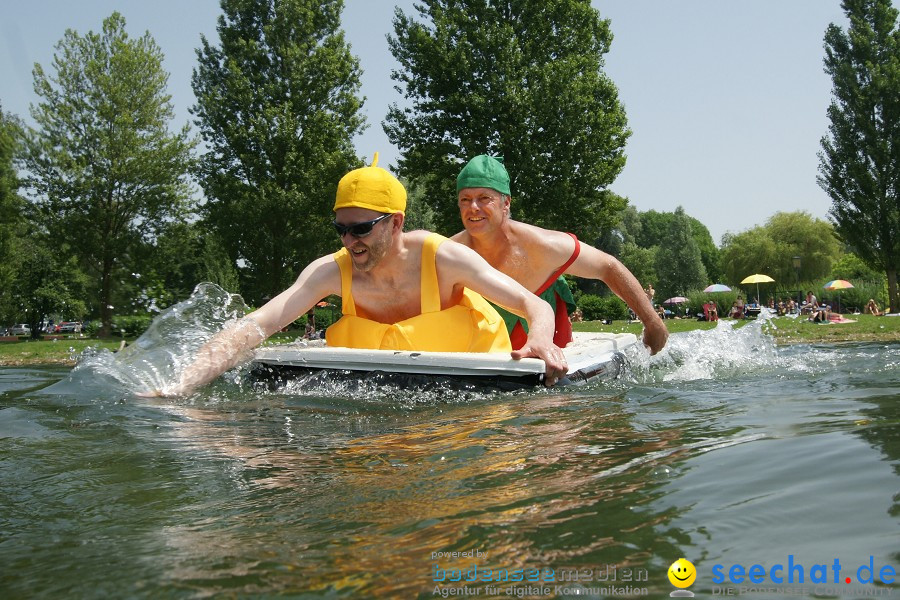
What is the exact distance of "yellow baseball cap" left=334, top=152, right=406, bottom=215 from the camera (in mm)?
4844

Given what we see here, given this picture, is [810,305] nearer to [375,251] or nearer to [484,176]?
[484,176]

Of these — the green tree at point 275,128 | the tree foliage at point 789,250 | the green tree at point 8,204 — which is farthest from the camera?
the tree foliage at point 789,250

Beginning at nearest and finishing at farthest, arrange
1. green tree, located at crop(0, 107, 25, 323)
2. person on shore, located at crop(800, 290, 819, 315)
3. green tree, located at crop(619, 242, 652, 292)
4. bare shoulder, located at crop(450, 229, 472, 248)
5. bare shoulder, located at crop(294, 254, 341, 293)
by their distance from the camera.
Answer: bare shoulder, located at crop(294, 254, 341, 293), bare shoulder, located at crop(450, 229, 472, 248), green tree, located at crop(0, 107, 25, 323), person on shore, located at crop(800, 290, 819, 315), green tree, located at crop(619, 242, 652, 292)

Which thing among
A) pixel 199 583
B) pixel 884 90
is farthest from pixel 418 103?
pixel 199 583

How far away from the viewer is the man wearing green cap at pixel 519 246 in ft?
20.0

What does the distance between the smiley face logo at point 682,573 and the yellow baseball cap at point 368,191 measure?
3.49 meters

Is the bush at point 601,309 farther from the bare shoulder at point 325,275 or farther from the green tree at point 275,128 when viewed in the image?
the bare shoulder at point 325,275

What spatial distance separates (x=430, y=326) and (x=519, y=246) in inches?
50.6

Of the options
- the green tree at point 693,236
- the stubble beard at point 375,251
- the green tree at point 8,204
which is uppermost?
the green tree at point 693,236

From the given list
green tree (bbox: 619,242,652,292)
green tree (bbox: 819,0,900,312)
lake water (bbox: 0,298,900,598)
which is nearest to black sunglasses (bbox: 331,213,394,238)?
lake water (bbox: 0,298,900,598)

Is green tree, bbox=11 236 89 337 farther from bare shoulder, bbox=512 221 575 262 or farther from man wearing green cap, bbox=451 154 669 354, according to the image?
bare shoulder, bbox=512 221 575 262

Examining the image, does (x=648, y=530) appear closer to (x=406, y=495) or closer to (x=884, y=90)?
(x=406, y=495)

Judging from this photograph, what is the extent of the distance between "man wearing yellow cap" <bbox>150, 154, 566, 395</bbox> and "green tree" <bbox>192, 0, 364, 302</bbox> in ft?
62.6

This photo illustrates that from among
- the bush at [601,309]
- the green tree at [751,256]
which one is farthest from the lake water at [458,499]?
the green tree at [751,256]
